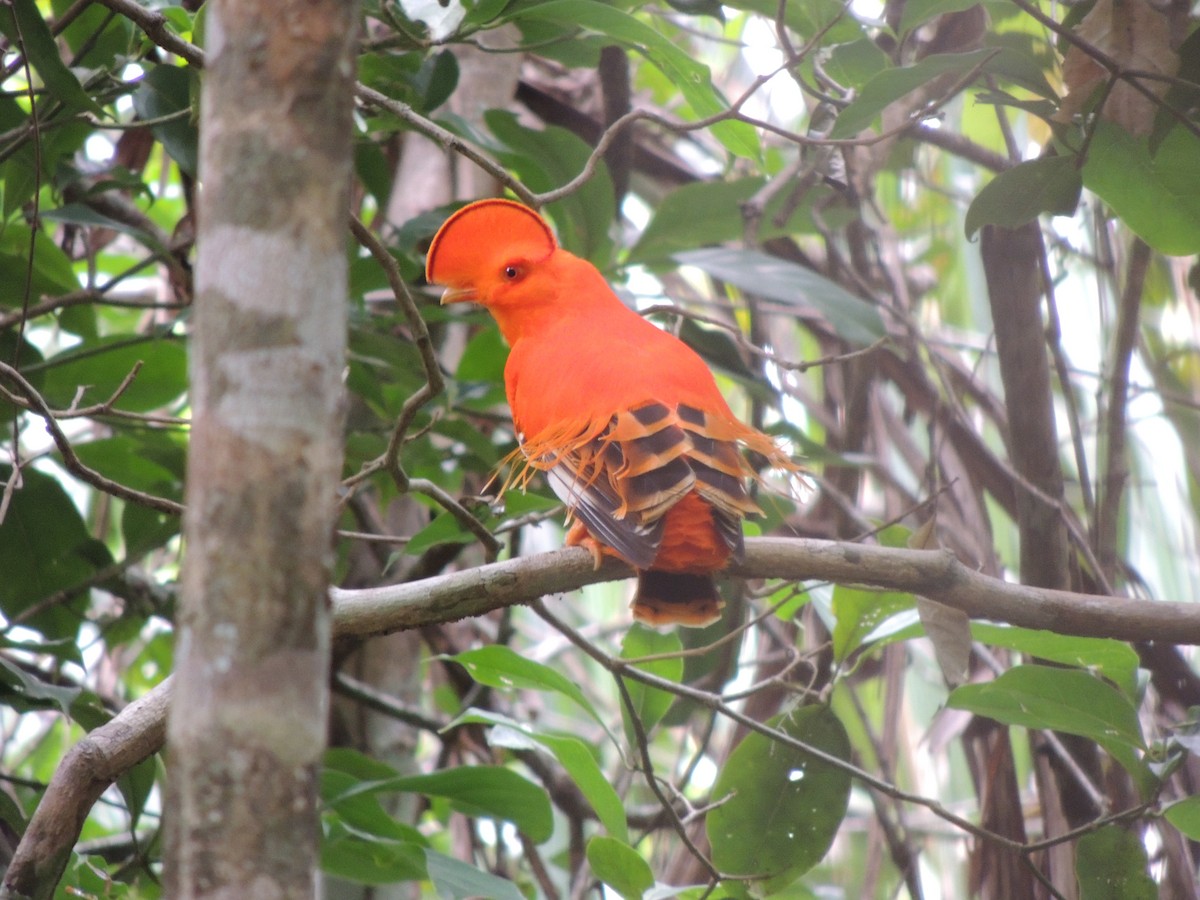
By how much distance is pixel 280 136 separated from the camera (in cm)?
95

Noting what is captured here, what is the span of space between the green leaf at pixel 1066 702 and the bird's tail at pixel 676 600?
1.64 feet

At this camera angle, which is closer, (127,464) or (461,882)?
(461,882)

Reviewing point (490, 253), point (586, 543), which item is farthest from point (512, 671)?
point (490, 253)

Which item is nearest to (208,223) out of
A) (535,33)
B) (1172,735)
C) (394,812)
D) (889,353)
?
(535,33)

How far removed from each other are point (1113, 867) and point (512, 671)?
1.17 meters

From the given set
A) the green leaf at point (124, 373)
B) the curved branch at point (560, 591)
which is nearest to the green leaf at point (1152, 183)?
the curved branch at point (560, 591)

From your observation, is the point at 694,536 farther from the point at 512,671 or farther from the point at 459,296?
the point at 459,296

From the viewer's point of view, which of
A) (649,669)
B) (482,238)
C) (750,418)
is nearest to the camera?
(649,669)

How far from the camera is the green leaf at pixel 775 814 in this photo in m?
2.26

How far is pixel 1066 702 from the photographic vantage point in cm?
215

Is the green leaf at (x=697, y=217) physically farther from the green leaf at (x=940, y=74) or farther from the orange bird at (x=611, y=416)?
the green leaf at (x=940, y=74)

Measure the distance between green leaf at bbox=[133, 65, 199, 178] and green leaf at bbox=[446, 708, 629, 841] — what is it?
1.28 metres

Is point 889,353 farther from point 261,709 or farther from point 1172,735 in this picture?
point 261,709

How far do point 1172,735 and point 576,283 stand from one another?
158cm
